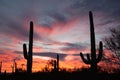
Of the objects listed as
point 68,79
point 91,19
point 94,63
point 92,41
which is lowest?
point 68,79

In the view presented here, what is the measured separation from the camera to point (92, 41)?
1661 centimetres

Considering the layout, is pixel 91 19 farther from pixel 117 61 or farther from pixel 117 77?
pixel 117 61

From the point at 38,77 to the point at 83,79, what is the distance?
395 cm

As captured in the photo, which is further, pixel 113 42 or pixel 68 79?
pixel 113 42

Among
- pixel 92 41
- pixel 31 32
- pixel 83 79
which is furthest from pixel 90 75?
pixel 31 32

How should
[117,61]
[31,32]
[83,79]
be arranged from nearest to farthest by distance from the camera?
[83,79] → [31,32] → [117,61]

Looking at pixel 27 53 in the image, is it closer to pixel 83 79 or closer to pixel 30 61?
pixel 30 61

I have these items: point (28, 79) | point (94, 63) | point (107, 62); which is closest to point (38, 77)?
point (28, 79)

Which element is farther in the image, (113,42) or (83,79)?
(113,42)

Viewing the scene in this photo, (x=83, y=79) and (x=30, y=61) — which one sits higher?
(x=30, y=61)

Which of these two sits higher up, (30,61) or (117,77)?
(30,61)

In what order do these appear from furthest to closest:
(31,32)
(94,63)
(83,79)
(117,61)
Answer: (117,61)
(31,32)
(83,79)
(94,63)

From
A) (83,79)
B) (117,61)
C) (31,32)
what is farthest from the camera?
(117,61)

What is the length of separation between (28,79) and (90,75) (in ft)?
14.1
